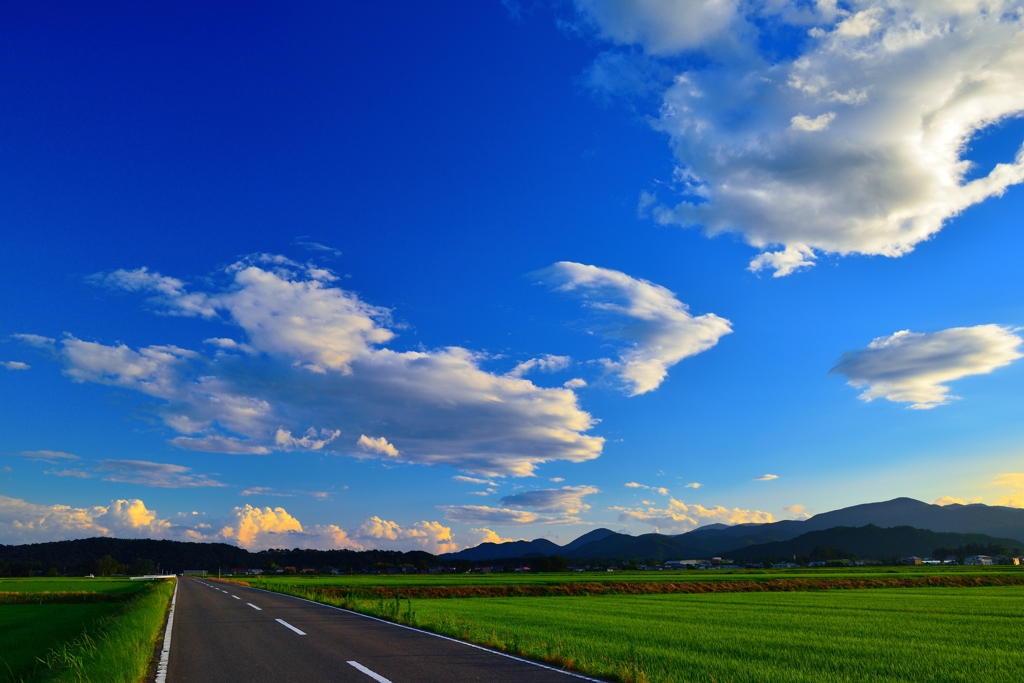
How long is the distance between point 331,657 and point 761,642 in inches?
588

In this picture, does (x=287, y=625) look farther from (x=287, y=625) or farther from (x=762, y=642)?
(x=762, y=642)

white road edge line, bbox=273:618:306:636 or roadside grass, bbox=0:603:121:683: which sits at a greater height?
white road edge line, bbox=273:618:306:636

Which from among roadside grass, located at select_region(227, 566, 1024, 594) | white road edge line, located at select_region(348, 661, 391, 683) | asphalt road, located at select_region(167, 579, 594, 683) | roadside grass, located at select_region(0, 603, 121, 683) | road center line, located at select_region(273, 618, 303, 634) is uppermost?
white road edge line, located at select_region(348, 661, 391, 683)

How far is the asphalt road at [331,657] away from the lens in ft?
37.3

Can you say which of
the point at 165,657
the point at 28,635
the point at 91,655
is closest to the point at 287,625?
the point at 165,657

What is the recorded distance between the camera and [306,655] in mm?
13820

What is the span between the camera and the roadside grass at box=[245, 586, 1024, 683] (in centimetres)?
1416

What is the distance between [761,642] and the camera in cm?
2091

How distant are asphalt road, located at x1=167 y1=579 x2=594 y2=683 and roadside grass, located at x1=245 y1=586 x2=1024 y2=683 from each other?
129cm

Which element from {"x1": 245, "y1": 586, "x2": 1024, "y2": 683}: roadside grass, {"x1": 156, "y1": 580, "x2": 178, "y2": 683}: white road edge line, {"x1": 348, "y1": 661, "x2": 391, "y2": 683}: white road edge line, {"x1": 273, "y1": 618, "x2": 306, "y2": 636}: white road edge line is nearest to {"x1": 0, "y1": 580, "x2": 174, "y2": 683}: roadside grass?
{"x1": 156, "y1": 580, "x2": 178, "y2": 683}: white road edge line

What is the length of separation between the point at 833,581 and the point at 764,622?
195 ft

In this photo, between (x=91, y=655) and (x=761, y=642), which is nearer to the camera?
(x=91, y=655)

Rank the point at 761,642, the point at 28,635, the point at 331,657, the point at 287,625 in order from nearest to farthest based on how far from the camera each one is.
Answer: the point at 331,657 < the point at 761,642 < the point at 287,625 < the point at 28,635

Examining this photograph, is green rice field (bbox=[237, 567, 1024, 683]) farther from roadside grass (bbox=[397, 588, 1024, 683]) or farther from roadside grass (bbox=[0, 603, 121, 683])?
roadside grass (bbox=[0, 603, 121, 683])
